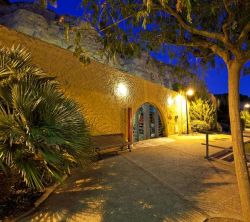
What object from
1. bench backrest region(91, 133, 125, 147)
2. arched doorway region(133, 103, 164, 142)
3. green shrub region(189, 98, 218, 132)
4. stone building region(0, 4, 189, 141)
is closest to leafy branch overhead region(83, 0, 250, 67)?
stone building region(0, 4, 189, 141)

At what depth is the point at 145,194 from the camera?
324 cm

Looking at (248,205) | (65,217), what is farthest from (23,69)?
(248,205)

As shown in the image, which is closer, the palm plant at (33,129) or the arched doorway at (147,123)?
the palm plant at (33,129)

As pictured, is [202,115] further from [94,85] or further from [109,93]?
[94,85]

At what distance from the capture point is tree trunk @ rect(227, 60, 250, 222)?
209cm

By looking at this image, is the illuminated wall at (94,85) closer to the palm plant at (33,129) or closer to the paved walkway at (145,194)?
the palm plant at (33,129)

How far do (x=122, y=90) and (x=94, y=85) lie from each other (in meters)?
1.77

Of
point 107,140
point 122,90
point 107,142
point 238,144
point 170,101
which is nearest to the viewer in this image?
point 238,144

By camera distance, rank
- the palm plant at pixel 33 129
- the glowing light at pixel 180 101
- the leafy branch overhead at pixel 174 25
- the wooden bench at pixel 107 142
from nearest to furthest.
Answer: the palm plant at pixel 33 129
the leafy branch overhead at pixel 174 25
the wooden bench at pixel 107 142
the glowing light at pixel 180 101

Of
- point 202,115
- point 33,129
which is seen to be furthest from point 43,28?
point 33,129

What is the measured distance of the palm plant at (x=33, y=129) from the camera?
7.43ft

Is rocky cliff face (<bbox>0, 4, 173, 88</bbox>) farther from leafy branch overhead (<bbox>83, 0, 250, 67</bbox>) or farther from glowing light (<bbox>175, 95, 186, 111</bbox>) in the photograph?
leafy branch overhead (<bbox>83, 0, 250, 67</bbox>)

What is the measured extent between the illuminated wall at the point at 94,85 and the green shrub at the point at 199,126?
5.56 meters

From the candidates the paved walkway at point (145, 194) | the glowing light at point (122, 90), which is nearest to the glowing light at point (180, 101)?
the glowing light at point (122, 90)
